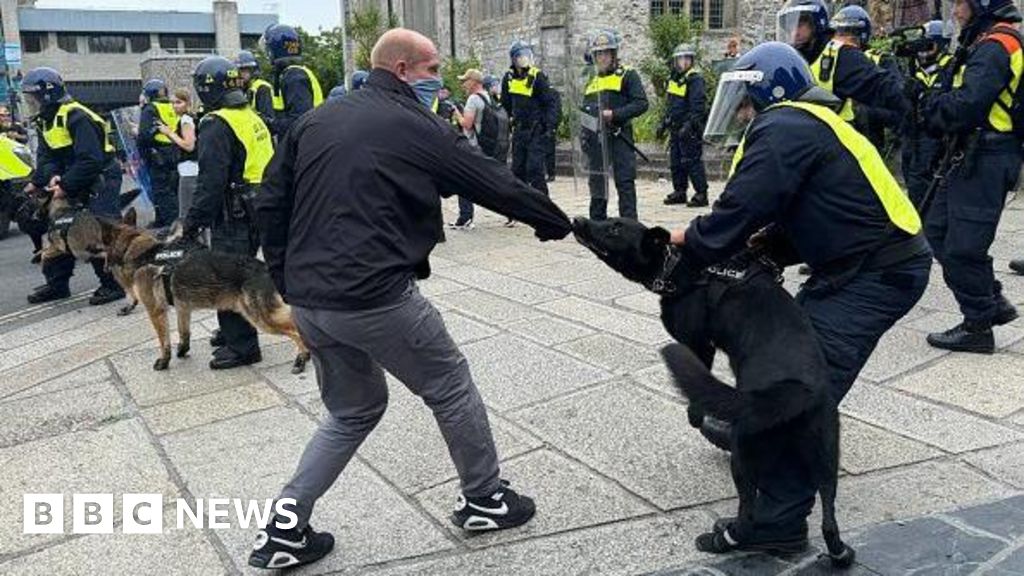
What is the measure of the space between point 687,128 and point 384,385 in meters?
8.23

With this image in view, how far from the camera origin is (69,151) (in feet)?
25.7

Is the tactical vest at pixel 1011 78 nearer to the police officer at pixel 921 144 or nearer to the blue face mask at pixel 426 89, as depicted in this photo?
the police officer at pixel 921 144

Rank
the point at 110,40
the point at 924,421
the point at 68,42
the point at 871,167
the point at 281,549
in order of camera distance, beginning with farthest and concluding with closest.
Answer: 1. the point at 110,40
2. the point at 68,42
3. the point at 924,421
4. the point at 281,549
5. the point at 871,167

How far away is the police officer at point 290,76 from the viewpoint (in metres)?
7.87

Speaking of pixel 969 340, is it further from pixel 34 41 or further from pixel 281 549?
pixel 34 41

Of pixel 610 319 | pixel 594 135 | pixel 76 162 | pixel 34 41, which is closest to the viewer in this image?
pixel 610 319

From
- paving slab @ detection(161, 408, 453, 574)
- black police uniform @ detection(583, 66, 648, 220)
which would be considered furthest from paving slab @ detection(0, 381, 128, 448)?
black police uniform @ detection(583, 66, 648, 220)

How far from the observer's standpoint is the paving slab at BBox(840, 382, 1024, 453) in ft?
12.9

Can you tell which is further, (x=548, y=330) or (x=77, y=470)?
(x=548, y=330)

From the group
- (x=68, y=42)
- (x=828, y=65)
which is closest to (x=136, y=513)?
(x=828, y=65)

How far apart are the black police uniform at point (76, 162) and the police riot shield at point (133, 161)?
3.20m

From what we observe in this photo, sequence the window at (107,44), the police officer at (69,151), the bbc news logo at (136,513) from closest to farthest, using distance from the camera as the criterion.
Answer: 1. the bbc news logo at (136,513)
2. the police officer at (69,151)
3. the window at (107,44)

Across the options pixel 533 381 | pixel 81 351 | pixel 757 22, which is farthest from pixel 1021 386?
pixel 757 22

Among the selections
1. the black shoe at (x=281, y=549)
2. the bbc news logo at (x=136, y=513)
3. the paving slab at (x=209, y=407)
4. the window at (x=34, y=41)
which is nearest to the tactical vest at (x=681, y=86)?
the paving slab at (x=209, y=407)
